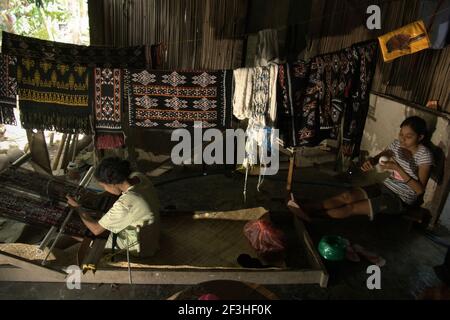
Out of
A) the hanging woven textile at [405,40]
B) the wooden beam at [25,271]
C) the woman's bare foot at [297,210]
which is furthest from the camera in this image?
the woman's bare foot at [297,210]

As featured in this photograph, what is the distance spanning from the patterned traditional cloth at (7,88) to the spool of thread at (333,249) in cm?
383

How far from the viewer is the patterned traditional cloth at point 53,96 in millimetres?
3500

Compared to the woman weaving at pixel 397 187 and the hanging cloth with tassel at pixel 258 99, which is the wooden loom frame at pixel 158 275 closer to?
the woman weaving at pixel 397 187

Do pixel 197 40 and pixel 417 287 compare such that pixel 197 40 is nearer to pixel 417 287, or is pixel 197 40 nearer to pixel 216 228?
pixel 216 228

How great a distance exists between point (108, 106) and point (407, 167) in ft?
11.8

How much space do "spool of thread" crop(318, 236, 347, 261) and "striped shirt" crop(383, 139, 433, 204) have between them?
1011 mm

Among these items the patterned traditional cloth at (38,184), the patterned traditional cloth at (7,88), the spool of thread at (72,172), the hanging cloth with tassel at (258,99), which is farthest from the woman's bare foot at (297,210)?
the patterned traditional cloth at (7,88)

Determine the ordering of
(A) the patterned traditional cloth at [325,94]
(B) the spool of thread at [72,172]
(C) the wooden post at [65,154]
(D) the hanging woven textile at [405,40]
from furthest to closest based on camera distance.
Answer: (C) the wooden post at [65,154] < (B) the spool of thread at [72,172] < (D) the hanging woven textile at [405,40] < (A) the patterned traditional cloth at [325,94]

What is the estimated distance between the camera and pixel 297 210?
416 cm

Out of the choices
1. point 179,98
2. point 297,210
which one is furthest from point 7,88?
point 297,210
